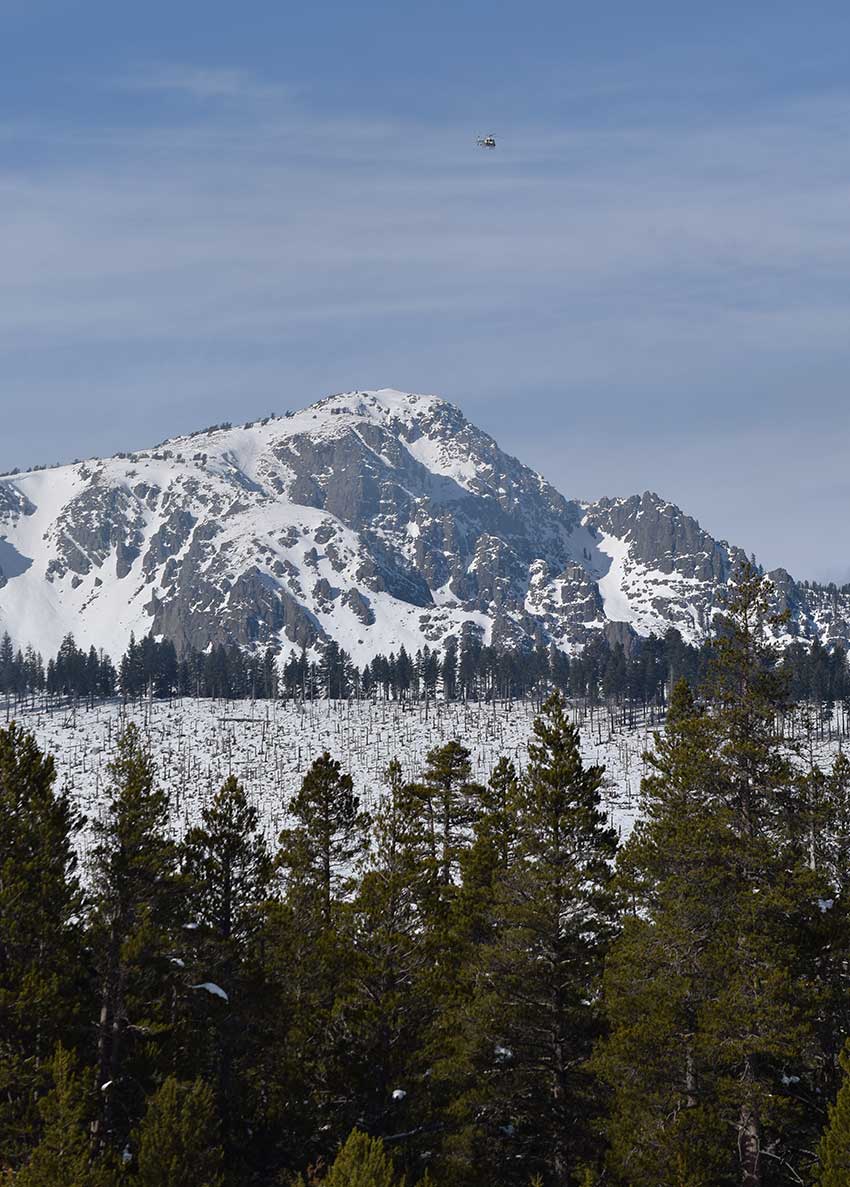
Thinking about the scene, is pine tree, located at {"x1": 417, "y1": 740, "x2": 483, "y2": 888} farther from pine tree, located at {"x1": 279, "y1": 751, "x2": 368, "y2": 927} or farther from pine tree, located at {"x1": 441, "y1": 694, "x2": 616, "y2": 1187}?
pine tree, located at {"x1": 441, "y1": 694, "x2": 616, "y2": 1187}

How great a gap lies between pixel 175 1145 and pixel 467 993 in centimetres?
1317

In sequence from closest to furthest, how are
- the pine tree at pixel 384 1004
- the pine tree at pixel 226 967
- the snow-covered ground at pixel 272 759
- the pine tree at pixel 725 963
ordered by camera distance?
the pine tree at pixel 725 963 → the pine tree at pixel 226 967 → the pine tree at pixel 384 1004 → the snow-covered ground at pixel 272 759

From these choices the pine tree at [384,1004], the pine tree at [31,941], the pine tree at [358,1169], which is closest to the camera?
the pine tree at [358,1169]

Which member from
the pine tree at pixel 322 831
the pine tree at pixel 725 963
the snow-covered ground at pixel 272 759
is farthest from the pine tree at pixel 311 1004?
the snow-covered ground at pixel 272 759

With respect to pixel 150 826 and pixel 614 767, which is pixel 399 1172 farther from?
pixel 614 767

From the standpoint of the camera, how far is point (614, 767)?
17300 cm

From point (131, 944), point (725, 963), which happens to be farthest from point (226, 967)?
point (725, 963)

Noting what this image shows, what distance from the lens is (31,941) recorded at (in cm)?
2909

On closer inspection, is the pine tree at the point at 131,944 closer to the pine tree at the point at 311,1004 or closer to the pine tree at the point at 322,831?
the pine tree at the point at 311,1004

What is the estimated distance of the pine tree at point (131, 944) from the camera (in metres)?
29.6

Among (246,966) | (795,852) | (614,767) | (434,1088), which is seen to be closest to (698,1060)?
(795,852)

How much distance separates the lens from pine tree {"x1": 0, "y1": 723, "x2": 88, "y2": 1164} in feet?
89.3

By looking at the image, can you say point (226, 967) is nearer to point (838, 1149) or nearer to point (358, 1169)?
point (358, 1169)

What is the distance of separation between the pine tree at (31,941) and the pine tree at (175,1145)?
332 cm
